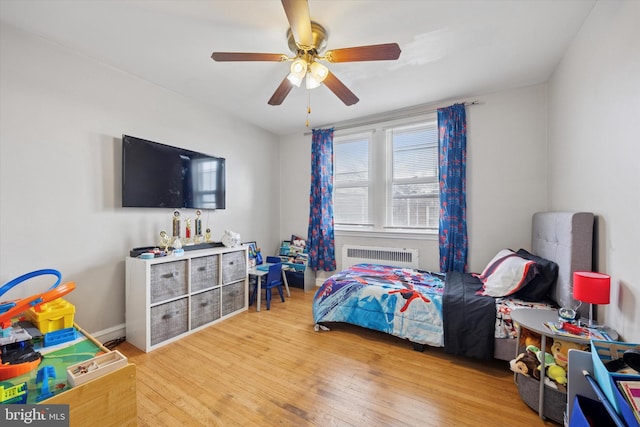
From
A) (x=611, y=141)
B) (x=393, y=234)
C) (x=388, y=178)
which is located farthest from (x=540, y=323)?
(x=388, y=178)

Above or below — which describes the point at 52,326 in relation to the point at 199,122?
below

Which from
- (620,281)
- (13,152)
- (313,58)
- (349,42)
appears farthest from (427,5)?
(13,152)

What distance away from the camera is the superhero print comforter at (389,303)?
2.21m

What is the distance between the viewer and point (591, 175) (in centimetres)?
181

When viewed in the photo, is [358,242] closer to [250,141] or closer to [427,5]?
[250,141]

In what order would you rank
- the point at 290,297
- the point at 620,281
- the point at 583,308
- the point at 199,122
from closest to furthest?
the point at 620,281
the point at 583,308
the point at 199,122
the point at 290,297

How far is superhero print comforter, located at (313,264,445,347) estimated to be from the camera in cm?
221

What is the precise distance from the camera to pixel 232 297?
3066mm

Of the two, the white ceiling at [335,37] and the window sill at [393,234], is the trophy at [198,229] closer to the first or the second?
the white ceiling at [335,37]

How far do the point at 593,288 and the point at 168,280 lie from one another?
3.19m

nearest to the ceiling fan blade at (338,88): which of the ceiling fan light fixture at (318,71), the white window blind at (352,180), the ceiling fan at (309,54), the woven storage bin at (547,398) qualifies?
the ceiling fan at (309,54)

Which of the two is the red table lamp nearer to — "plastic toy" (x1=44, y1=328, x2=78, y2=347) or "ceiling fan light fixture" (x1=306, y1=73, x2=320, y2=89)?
"ceiling fan light fixture" (x1=306, y1=73, x2=320, y2=89)

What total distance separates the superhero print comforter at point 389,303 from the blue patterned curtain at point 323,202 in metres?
1.07

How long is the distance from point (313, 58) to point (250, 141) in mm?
2312
